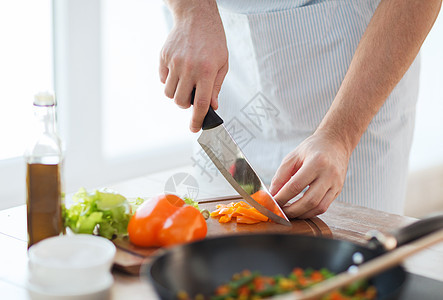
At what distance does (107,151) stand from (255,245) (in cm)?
179

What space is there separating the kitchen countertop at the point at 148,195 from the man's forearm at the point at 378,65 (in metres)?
0.19

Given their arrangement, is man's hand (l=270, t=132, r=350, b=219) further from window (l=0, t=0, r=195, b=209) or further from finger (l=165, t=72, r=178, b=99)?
window (l=0, t=0, r=195, b=209)

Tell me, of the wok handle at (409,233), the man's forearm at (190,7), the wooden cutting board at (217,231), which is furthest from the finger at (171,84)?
the wok handle at (409,233)

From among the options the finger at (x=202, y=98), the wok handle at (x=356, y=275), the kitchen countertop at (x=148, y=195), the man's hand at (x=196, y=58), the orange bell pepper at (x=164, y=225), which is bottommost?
the kitchen countertop at (x=148, y=195)

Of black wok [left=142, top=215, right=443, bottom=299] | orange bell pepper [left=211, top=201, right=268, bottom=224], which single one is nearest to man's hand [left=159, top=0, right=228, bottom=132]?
orange bell pepper [left=211, top=201, right=268, bottom=224]

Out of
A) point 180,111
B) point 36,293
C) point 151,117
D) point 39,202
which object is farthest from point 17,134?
point 36,293

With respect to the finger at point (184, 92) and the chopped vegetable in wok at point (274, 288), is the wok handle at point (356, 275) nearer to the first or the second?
the chopped vegetable in wok at point (274, 288)

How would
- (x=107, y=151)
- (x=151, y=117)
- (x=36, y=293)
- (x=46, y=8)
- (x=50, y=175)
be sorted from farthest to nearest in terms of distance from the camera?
(x=151, y=117) < (x=107, y=151) < (x=46, y=8) < (x=50, y=175) < (x=36, y=293)

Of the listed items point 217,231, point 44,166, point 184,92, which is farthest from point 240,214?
point 44,166

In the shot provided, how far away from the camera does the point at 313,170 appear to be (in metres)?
1.23

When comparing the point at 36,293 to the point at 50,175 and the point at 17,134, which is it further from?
the point at 17,134

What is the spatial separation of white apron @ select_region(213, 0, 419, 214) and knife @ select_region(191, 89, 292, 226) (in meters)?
0.46

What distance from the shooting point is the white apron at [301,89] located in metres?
1.60

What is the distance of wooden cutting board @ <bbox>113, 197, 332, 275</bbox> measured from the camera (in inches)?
Result: 38.1
